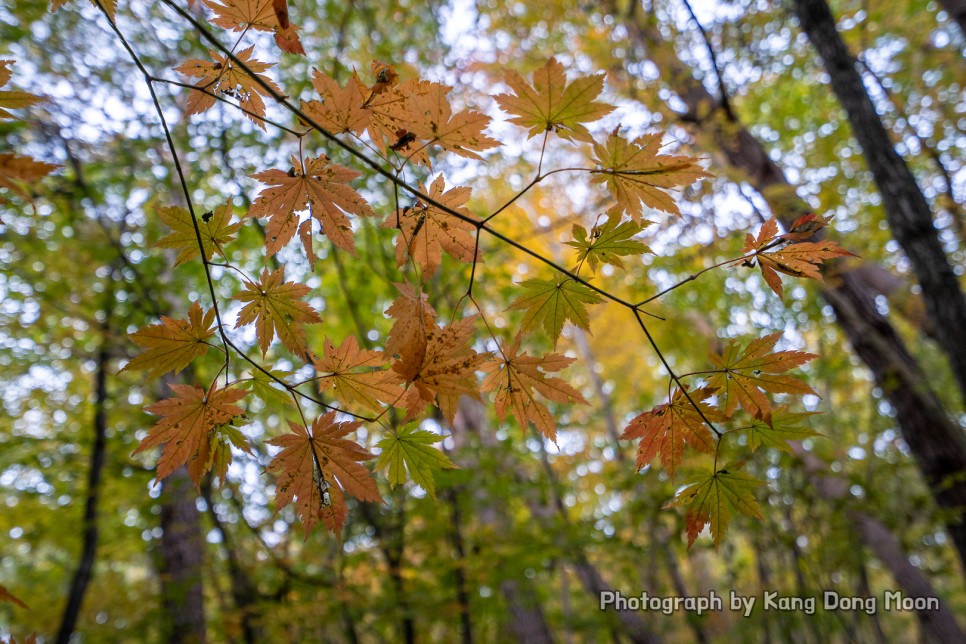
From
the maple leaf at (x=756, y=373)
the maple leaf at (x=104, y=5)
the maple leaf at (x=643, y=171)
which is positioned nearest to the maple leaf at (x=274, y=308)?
the maple leaf at (x=104, y=5)

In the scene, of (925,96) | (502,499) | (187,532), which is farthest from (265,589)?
(925,96)

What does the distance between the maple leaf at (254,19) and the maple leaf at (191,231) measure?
35cm

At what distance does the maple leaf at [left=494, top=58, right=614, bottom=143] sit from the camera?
1.03 m

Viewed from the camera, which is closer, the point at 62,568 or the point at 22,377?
the point at 22,377

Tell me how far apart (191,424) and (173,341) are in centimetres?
17

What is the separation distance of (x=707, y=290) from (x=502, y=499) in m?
3.37

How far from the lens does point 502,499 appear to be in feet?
13.4

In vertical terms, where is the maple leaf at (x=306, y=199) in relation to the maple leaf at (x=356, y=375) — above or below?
above

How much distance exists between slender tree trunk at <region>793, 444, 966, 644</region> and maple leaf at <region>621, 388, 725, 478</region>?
364 cm

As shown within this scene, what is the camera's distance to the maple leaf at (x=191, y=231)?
114 centimetres

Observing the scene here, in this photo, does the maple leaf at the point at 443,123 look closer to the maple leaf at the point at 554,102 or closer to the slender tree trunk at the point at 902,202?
the maple leaf at the point at 554,102

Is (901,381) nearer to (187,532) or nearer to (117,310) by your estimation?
(187,532)

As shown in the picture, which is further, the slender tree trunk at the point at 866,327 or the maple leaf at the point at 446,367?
the slender tree trunk at the point at 866,327

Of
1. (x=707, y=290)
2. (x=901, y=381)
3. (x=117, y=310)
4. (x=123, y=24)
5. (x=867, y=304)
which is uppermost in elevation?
(x=123, y=24)
